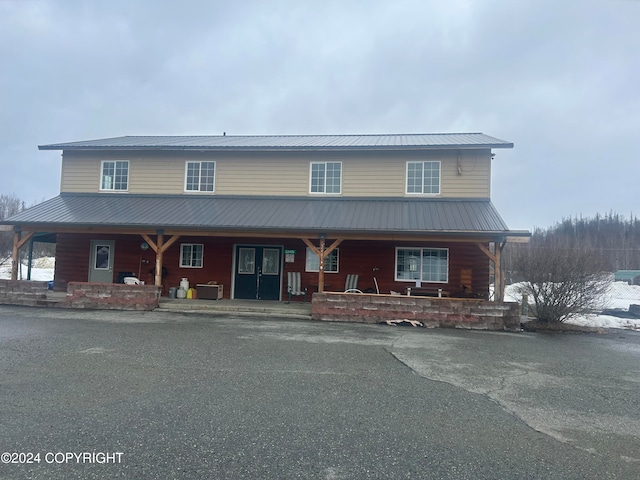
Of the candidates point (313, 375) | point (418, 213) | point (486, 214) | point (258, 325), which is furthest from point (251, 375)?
point (486, 214)

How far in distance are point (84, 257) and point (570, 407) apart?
622 inches

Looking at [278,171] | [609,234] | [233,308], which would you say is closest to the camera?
[233,308]

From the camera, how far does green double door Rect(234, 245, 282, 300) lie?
14.3 metres

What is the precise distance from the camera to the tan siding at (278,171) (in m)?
14.0

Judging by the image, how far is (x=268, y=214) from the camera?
13117mm

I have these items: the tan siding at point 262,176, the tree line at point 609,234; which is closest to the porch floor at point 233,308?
the tan siding at point 262,176

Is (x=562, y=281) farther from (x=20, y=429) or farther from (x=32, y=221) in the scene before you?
(x=32, y=221)

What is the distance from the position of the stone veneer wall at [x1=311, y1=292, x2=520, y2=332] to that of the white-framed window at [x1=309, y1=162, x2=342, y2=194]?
5.13m

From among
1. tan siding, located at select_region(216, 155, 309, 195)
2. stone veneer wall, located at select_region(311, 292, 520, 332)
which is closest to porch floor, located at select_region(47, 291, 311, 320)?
stone veneer wall, located at select_region(311, 292, 520, 332)

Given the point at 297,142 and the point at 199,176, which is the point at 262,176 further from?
the point at 199,176

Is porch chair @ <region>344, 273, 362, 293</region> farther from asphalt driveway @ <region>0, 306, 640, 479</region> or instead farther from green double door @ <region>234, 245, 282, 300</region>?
asphalt driveway @ <region>0, 306, 640, 479</region>

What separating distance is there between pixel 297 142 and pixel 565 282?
10.6 meters

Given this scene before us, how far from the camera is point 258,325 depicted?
980 cm

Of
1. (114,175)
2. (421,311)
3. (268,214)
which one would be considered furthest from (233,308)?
(114,175)
